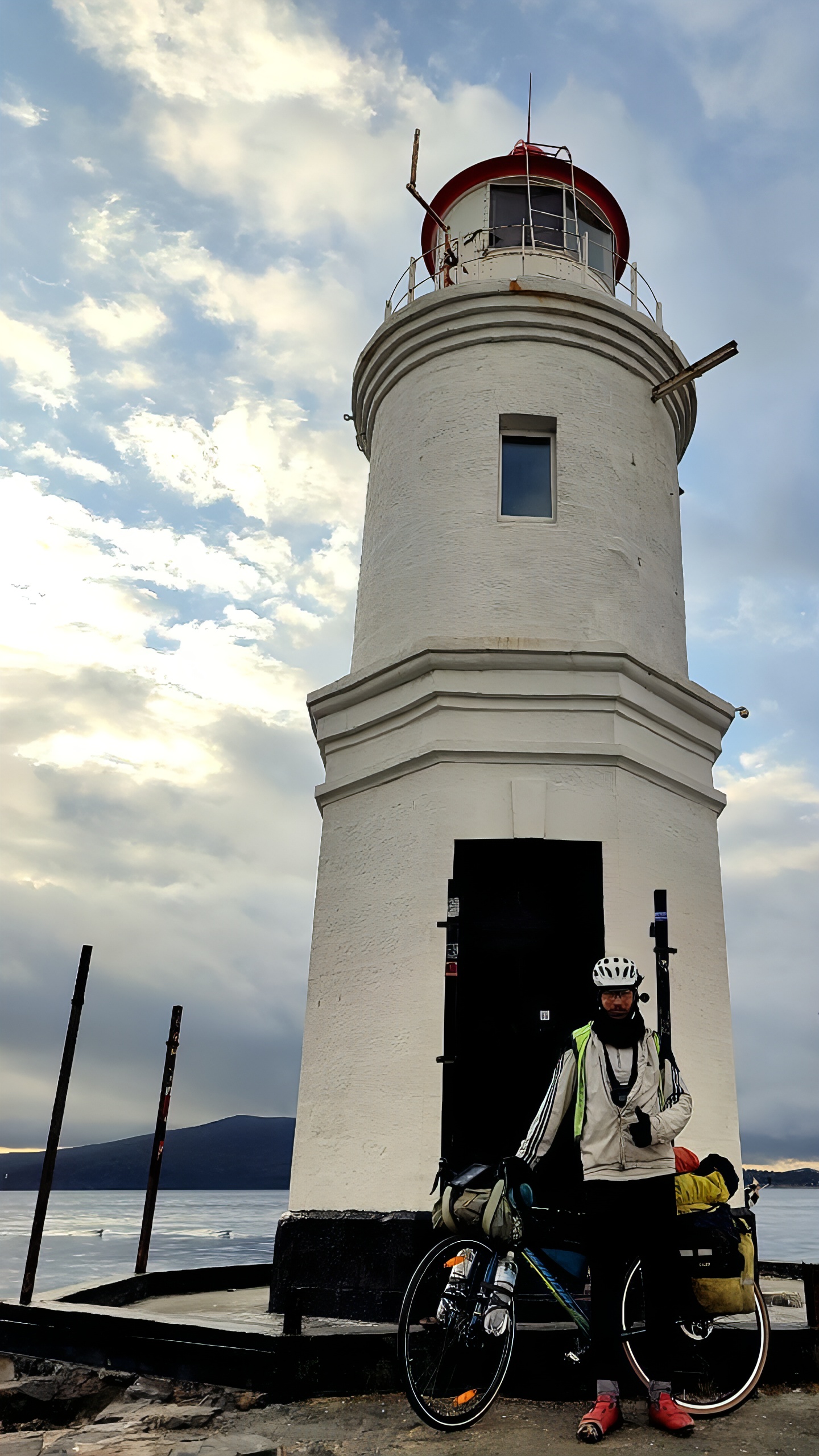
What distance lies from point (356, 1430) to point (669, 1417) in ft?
4.66

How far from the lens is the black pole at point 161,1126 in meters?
8.95

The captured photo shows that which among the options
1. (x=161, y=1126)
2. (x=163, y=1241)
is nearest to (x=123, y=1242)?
(x=163, y=1241)

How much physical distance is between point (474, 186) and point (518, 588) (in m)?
5.84

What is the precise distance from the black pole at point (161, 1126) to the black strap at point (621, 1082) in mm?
5163

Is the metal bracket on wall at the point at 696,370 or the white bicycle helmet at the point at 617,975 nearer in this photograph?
the white bicycle helmet at the point at 617,975

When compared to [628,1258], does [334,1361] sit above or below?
below

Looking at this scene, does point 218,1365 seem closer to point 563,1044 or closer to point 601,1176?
point 601,1176

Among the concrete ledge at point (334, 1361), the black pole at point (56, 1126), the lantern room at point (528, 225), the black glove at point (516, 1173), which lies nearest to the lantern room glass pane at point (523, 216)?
the lantern room at point (528, 225)

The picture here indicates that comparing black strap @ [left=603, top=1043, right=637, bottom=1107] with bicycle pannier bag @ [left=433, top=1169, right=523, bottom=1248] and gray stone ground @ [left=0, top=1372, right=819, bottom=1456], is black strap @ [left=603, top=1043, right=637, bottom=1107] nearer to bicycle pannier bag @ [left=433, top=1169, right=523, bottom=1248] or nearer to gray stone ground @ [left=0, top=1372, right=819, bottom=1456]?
bicycle pannier bag @ [left=433, top=1169, right=523, bottom=1248]

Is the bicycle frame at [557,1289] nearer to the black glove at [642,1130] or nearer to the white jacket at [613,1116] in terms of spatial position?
the white jacket at [613,1116]

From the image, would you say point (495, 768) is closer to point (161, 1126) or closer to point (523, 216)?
point (161, 1126)

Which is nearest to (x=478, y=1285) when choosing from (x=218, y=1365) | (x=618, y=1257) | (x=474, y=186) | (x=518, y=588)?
(x=618, y=1257)

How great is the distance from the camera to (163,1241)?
7125cm

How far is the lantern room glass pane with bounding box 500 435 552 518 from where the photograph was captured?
9664mm
